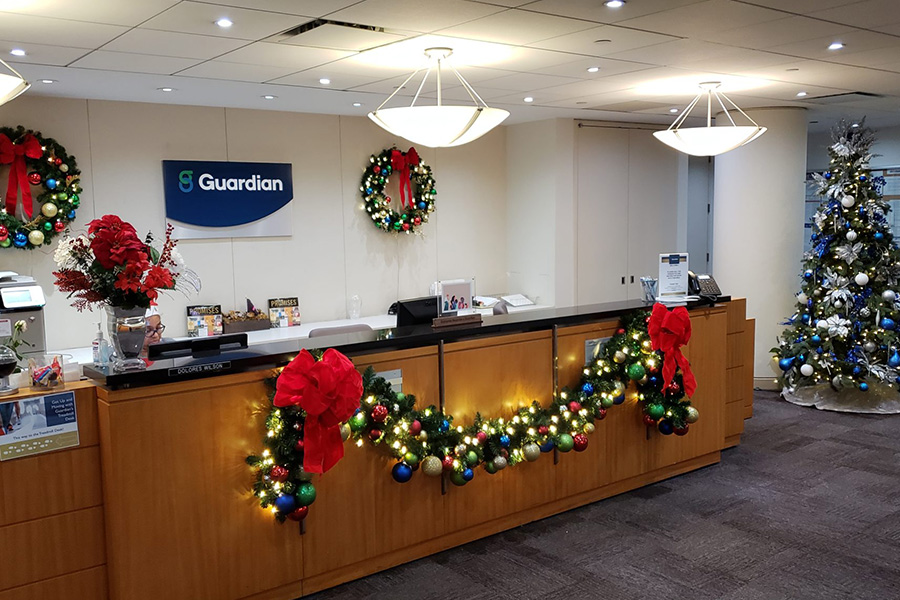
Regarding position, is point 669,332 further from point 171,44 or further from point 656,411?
point 171,44

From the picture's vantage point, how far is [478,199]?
28.9ft

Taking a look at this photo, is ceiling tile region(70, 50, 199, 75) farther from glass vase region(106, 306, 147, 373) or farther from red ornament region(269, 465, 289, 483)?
red ornament region(269, 465, 289, 483)

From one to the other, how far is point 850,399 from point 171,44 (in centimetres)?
Answer: 658

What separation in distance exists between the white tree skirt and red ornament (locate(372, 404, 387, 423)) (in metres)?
5.27

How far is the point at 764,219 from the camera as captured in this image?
791 cm

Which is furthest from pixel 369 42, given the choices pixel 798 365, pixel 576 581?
pixel 798 365

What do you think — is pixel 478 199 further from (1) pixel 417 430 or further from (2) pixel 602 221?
(1) pixel 417 430

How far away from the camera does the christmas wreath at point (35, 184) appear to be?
5980 mm

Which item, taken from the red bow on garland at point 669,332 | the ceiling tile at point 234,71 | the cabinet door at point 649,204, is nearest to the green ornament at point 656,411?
the red bow on garland at point 669,332

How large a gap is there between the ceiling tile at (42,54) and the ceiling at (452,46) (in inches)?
0.4

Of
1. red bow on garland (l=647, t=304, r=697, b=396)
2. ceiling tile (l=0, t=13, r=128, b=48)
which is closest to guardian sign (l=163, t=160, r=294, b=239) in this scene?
ceiling tile (l=0, t=13, r=128, b=48)

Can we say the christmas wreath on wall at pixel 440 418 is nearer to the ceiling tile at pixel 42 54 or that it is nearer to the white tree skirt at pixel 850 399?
the ceiling tile at pixel 42 54

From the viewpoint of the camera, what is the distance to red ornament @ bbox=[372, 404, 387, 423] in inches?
153

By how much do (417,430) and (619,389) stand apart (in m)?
1.46
